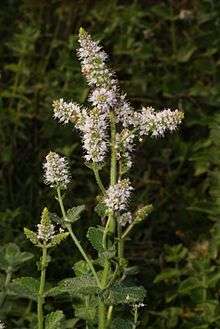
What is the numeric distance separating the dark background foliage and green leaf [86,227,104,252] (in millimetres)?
1285

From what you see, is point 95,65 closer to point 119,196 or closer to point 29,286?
point 119,196

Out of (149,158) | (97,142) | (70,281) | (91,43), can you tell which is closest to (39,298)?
(70,281)

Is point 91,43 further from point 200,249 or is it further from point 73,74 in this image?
point 73,74

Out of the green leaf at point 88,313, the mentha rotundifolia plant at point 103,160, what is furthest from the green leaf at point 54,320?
the green leaf at point 88,313

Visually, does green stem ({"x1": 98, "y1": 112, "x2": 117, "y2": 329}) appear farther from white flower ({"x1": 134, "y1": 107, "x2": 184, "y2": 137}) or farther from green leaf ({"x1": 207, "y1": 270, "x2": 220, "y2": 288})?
green leaf ({"x1": 207, "y1": 270, "x2": 220, "y2": 288})

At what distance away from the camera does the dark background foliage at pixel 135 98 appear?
3.69 metres

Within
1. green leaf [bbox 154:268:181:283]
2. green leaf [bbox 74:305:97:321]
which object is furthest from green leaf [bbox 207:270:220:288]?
green leaf [bbox 74:305:97:321]

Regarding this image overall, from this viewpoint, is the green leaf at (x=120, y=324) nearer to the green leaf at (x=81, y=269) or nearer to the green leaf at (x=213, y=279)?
the green leaf at (x=81, y=269)

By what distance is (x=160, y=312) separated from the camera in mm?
3225

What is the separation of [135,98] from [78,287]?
2.11 meters

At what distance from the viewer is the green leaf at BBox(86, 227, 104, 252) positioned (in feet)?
6.91

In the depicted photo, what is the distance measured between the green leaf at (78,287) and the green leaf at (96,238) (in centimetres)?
8

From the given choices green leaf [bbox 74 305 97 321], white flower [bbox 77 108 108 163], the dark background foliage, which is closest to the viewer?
white flower [bbox 77 108 108 163]

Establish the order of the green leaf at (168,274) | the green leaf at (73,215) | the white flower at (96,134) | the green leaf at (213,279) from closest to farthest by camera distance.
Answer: the white flower at (96,134) → the green leaf at (73,215) → the green leaf at (213,279) → the green leaf at (168,274)
